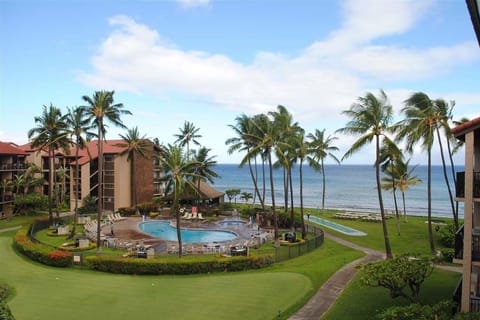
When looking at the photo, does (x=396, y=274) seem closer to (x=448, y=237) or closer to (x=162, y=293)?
(x=162, y=293)

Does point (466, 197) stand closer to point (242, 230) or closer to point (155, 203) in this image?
point (242, 230)

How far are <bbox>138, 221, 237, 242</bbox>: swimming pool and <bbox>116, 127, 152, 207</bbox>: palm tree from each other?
9.40 metres

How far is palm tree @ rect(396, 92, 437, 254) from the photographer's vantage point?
23.5 metres

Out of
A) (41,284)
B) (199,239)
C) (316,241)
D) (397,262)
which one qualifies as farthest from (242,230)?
(397,262)

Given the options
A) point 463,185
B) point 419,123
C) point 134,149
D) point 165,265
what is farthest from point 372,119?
point 134,149

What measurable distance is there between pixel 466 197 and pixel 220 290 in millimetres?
11126

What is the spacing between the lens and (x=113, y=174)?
48562mm

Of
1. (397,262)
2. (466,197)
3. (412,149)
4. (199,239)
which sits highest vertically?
(412,149)

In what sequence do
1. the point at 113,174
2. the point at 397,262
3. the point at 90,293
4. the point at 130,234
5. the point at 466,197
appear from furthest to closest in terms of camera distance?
1. the point at 113,174
2. the point at 130,234
3. the point at 90,293
4. the point at 397,262
5. the point at 466,197

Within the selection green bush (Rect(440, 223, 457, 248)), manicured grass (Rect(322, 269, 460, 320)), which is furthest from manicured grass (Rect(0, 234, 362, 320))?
green bush (Rect(440, 223, 457, 248))

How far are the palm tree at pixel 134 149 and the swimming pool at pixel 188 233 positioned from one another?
30.8ft

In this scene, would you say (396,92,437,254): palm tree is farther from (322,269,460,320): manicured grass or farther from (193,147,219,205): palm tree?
(193,147,219,205): palm tree

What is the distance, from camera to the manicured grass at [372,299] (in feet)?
45.9

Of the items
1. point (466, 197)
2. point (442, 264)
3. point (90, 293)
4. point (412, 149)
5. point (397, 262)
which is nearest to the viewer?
point (466, 197)
